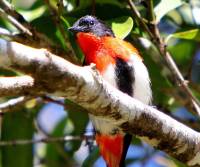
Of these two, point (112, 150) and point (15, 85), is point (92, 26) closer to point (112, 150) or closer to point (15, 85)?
point (112, 150)

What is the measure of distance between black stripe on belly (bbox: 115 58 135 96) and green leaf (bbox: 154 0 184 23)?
0.43 meters

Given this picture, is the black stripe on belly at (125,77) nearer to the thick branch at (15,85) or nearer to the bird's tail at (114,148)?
the bird's tail at (114,148)

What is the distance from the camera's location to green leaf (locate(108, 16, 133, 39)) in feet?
10.4

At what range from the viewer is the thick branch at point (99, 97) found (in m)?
1.98

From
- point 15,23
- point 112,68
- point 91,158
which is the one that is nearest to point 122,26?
point 112,68

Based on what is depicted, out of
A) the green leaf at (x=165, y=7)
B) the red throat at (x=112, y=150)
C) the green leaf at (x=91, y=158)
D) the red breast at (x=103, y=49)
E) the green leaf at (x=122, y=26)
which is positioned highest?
the green leaf at (x=122, y=26)

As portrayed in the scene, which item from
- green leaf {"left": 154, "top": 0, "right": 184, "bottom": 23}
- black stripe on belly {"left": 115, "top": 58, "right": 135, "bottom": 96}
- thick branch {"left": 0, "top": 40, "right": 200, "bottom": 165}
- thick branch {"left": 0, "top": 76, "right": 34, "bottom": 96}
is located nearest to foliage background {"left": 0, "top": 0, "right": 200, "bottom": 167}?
green leaf {"left": 154, "top": 0, "right": 184, "bottom": 23}

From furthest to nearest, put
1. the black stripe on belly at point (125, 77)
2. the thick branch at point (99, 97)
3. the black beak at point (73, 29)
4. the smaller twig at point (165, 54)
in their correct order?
the black beak at point (73, 29), the smaller twig at point (165, 54), the black stripe on belly at point (125, 77), the thick branch at point (99, 97)

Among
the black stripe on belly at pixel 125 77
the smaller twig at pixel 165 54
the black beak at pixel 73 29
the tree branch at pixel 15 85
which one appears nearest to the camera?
the tree branch at pixel 15 85

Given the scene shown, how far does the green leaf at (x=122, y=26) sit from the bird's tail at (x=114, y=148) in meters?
0.55

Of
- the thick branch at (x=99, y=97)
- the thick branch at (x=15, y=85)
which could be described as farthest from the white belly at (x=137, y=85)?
the thick branch at (x=15, y=85)

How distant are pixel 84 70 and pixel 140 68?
44.3 inches

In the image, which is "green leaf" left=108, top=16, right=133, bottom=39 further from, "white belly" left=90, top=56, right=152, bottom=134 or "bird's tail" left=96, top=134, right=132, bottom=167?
"bird's tail" left=96, top=134, right=132, bottom=167

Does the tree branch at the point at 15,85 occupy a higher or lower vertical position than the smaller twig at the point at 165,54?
higher
